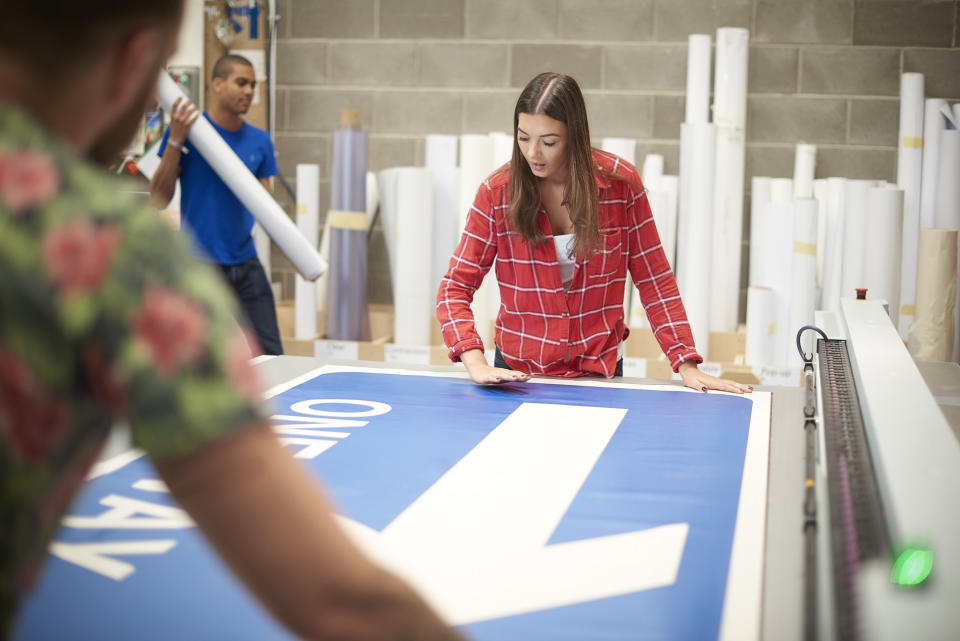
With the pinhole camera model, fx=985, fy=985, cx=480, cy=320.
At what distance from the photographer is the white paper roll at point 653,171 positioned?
398 centimetres

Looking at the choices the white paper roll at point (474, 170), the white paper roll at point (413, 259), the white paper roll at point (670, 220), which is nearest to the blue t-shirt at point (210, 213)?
the white paper roll at point (413, 259)

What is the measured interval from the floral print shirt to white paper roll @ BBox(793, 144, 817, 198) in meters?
3.83

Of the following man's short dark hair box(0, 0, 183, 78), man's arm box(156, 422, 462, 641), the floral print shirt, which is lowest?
man's arm box(156, 422, 462, 641)

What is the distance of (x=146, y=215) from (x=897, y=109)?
430cm

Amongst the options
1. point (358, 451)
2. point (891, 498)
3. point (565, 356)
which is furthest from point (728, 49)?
point (891, 498)

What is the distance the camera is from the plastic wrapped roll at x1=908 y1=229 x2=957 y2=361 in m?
3.62

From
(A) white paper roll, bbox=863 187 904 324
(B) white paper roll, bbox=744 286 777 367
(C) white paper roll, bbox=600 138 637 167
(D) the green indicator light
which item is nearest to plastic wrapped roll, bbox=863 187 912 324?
(A) white paper roll, bbox=863 187 904 324

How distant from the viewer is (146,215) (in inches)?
19.9

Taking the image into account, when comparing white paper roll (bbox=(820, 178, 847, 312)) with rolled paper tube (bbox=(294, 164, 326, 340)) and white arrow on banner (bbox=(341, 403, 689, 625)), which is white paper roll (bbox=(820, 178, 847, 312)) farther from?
white arrow on banner (bbox=(341, 403, 689, 625))

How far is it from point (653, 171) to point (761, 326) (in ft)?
2.74

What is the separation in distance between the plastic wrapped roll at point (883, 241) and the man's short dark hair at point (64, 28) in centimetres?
344

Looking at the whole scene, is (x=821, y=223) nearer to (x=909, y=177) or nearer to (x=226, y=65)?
(x=909, y=177)

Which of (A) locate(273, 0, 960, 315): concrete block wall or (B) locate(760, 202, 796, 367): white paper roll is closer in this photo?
(B) locate(760, 202, 796, 367): white paper roll

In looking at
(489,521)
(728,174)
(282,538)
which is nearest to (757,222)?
(728,174)
